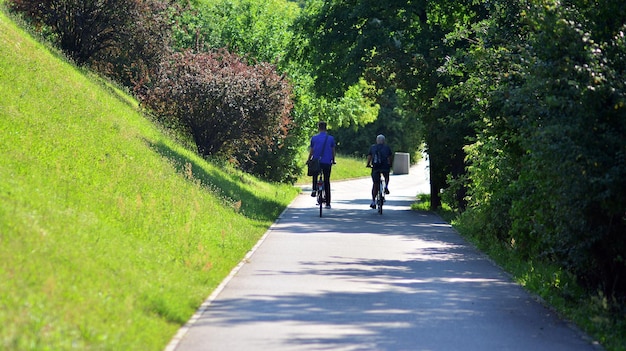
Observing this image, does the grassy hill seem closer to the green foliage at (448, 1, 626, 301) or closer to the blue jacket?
the blue jacket

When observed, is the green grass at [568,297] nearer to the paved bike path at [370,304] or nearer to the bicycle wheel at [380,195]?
the paved bike path at [370,304]

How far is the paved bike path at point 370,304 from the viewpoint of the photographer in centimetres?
945

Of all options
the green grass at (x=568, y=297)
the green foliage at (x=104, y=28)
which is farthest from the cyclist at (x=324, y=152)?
the green grass at (x=568, y=297)

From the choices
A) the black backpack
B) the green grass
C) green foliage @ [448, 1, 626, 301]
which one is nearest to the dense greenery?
green foliage @ [448, 1, 626, 301]

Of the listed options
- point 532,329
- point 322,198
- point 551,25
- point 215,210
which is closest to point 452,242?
point 215,210

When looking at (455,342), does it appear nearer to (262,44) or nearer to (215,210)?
(215,210)

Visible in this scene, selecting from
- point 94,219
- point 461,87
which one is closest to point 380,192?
point 461,87

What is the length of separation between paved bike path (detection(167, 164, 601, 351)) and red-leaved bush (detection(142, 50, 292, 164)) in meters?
12.1

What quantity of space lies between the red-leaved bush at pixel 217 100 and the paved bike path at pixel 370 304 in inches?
476

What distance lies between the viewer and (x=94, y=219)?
43.4ft

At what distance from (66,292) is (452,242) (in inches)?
459

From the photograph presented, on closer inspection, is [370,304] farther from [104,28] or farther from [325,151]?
[104,28]

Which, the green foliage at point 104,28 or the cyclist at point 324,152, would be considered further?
the green foliage at point 104,28

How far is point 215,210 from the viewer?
20.5 metres
